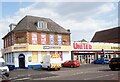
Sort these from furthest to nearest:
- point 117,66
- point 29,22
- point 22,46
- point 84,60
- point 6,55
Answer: point 84,60 → point 6,55 → point 29,22 → point 22,46 → point 117,66

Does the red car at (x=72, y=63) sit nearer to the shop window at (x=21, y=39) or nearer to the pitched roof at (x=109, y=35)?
the shop window at (x=21, y=39)

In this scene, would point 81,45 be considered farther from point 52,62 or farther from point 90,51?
point 52,62

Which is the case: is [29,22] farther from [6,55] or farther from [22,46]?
[6,55]

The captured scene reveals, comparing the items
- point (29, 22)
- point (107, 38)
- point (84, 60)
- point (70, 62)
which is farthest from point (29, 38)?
point (107, 38)

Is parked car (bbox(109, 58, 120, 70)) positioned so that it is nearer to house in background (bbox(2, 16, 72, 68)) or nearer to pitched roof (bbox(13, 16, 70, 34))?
house in background (bbox(2, 16, 72, 68))

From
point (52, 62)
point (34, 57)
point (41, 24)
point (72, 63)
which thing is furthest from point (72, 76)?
point (41, 24)

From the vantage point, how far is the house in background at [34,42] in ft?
137

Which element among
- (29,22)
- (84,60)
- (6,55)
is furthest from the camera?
(84,60)

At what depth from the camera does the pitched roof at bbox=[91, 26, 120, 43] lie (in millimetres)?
78375

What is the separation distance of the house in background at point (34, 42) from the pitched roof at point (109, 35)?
34784 mm

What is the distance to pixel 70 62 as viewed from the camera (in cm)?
4266

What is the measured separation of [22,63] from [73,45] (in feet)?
39.9

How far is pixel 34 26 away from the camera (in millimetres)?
44094

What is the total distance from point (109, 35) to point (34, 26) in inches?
1734
